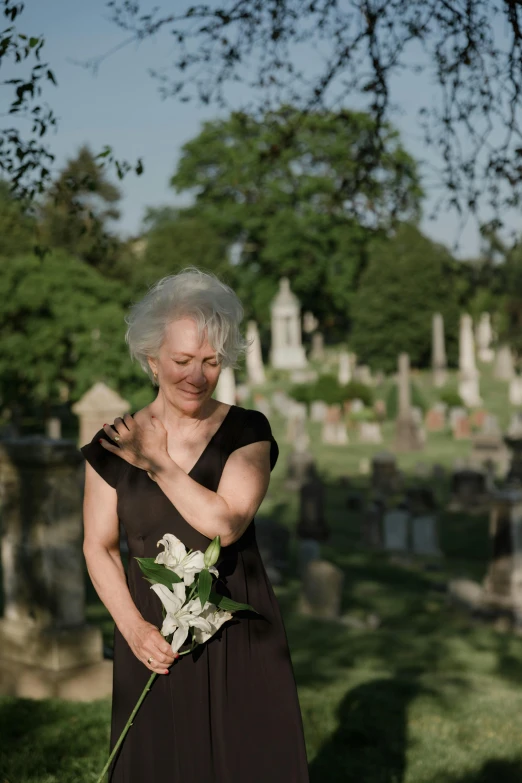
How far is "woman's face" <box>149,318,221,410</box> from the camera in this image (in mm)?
2910

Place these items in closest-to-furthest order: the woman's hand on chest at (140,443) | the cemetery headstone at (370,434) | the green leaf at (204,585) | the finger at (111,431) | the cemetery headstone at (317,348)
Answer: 1. the green leaf at (204,585)
2. the woman's hand on chest at (140,443)
3. the finger at (111,431)
4. the cemetery headstone at (370,434)
5. the cemetery headstone at (317,348)

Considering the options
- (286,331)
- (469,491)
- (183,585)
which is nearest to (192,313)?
(183,585)

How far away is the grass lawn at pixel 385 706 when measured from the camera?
5195 millimetres

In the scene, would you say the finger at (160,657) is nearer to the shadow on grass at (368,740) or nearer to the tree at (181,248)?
the shadow on grass at (368,740)

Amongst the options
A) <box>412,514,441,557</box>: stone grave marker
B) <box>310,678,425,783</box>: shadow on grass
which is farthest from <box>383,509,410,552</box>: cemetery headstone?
<box>310,678,425,783</box>: shadow on grass

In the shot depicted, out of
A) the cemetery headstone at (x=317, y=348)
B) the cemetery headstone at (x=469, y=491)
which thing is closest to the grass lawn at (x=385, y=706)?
the cemetery headstone at (x=469, y=491)

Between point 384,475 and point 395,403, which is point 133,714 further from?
point 395,403

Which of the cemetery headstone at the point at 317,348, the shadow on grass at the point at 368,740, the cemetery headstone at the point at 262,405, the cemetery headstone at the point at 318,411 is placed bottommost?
the shadow on grass at the point at 368,740

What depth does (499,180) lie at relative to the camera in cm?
630

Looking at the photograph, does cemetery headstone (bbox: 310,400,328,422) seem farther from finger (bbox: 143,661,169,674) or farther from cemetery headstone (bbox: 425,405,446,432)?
finger (bbox: 143,661,169,674)

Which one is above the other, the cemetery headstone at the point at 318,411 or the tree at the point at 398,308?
the tree at the point at 398,308

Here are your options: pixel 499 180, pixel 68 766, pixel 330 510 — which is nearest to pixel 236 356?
pixel 68 766

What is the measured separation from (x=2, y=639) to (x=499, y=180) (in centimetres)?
456

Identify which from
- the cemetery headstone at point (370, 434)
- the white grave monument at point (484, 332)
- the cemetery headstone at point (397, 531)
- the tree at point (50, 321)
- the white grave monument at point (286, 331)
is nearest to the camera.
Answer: the cemetery headstone at point (397, 531)
